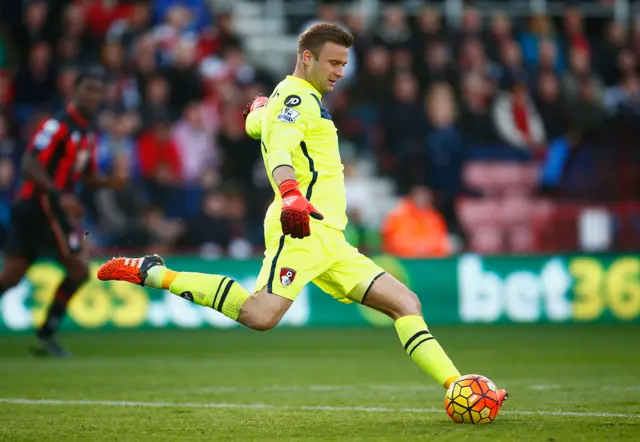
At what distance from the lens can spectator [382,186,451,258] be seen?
16.7 m

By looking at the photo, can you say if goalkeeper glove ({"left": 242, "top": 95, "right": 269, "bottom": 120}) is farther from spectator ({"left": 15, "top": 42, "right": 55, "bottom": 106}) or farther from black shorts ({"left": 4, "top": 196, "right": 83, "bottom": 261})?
spectator ({"left": 15, "top": 42, "right": 55, "bottom": 106})

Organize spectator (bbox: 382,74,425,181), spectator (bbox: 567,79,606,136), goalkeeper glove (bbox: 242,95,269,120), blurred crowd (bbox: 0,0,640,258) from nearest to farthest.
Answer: goalkeeper glove (bbox: 242,95,269,120), blurred crowd (bbox: 0,0,640,258), spectator (bbox: 382,74,425,181), spectator (bbox: 567,79,606,136)

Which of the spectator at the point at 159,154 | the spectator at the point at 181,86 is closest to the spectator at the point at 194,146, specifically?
the spectator at the point at 159,154

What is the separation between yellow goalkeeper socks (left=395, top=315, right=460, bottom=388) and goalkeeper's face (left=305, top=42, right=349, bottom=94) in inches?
58.1

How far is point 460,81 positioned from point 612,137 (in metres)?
2.54

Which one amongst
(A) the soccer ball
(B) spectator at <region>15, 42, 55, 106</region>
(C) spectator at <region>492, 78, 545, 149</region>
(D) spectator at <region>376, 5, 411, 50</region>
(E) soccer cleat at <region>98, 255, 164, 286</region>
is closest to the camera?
(A) the soccer ball

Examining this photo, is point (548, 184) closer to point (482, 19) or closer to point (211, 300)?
point (482, 19)

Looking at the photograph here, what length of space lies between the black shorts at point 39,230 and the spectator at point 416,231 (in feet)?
20.1

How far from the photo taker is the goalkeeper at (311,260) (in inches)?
267

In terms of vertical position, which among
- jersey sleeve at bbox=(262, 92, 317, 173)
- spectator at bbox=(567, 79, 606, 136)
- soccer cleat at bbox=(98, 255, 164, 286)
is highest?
jersey sleeve at bbox=(262, 92, 317, 173)

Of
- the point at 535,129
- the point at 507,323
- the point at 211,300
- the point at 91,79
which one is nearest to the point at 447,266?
the point at 507,323

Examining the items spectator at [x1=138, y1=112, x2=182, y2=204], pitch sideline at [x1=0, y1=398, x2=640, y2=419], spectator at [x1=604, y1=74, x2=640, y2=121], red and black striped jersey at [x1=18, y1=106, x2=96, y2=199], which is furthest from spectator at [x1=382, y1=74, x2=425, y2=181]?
pitch sideline at [x1=0, y1=398, x2=640, y2=419]

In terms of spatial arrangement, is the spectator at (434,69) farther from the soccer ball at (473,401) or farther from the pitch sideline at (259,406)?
the soccer ball at (473,401)

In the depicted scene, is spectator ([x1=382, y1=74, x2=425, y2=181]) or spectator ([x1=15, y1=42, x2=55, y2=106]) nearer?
spectator ([x1=15, y1=42, x2=55, y2=106])
